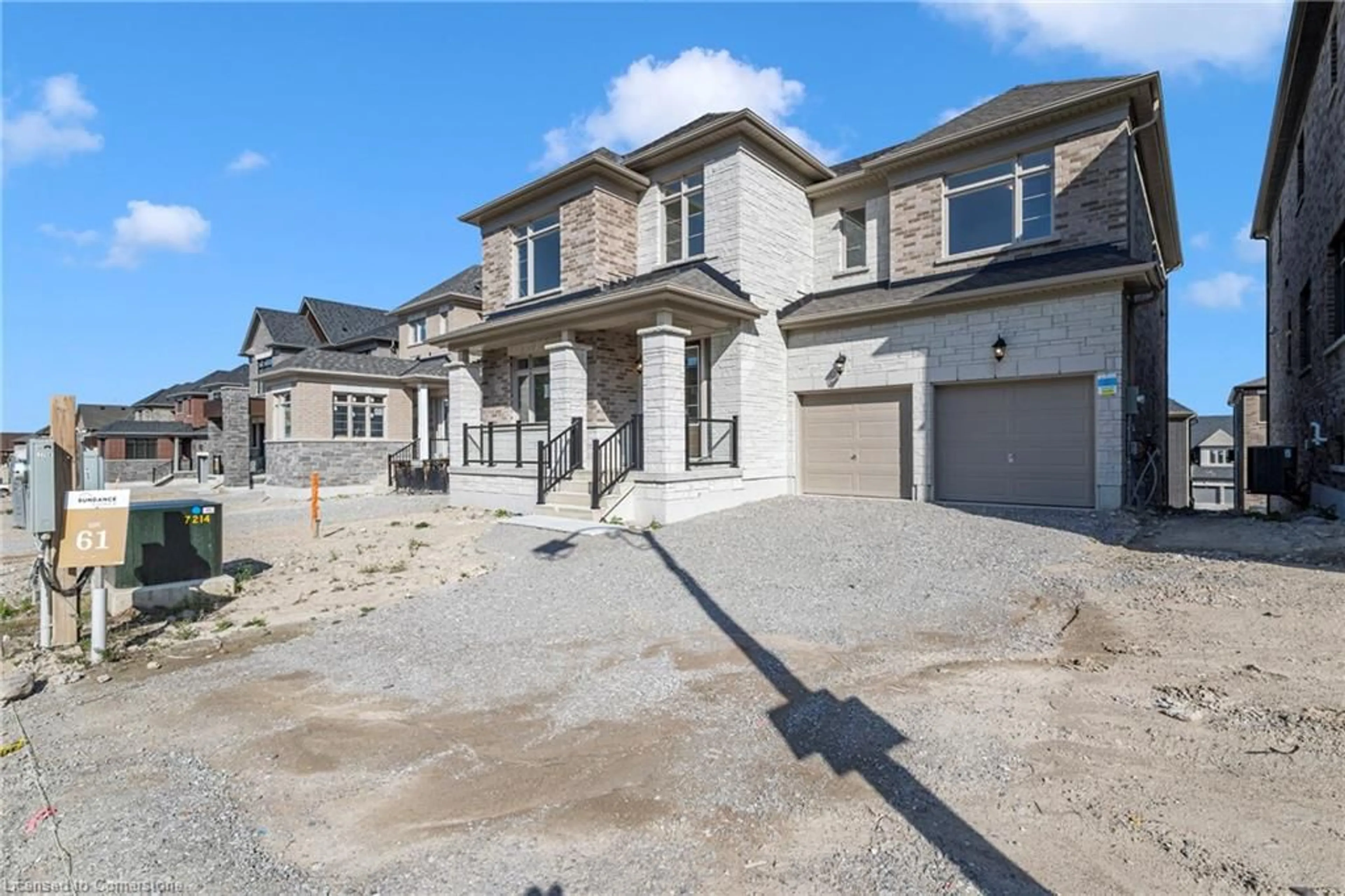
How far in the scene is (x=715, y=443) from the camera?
12609 millimetres

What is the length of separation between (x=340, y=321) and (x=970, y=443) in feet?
97.6

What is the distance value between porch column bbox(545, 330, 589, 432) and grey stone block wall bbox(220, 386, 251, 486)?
2067 cm

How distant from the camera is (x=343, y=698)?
445 cm

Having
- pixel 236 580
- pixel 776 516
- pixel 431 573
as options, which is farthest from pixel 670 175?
pixel 236 580

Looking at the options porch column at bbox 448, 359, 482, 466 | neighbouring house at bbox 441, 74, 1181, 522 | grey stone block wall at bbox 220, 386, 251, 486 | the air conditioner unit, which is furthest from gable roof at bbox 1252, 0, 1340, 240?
Answer: grey stone block wall at bbox 220, 386, 251, 486

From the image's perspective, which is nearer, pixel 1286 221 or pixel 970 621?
pixel 970 621

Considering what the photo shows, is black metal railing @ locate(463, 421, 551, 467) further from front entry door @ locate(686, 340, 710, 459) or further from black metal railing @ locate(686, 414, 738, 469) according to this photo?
black metal railing @ locate(686, 414, 738, 469)

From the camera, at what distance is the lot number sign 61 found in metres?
5.34

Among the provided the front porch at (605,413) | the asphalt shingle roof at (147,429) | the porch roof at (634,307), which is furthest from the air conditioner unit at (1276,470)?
the asphalt shingle roof at (147,429)

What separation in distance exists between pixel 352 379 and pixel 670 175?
44.8 feet

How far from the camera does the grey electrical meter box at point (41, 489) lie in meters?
5.20

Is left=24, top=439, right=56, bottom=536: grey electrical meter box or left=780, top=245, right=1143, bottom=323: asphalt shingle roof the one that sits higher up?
left=780, top=245, right=1143, bottom=323: asphalt shingle roof

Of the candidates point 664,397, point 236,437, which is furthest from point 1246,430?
point 236,437

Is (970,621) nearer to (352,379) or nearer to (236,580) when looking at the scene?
(236,580)
